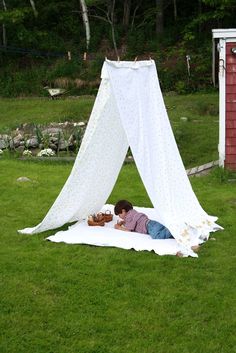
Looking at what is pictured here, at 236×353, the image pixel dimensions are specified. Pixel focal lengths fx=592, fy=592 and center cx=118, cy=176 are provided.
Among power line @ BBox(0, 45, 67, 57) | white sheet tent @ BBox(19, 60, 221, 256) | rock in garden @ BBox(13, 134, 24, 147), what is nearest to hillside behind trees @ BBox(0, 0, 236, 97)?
power line @ BBox(0, 45, 67, 57)

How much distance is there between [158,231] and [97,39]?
19.3m

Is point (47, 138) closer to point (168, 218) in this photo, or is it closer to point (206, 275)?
point (168, 218)

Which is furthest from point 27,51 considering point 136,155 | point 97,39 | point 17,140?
point 136,155

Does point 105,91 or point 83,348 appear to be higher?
point 105,91

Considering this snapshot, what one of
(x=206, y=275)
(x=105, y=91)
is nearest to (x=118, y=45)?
(x=105, y=91)

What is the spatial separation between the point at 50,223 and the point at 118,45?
18391 millimetres

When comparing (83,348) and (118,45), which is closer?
(83,348)

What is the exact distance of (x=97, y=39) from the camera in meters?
24.9

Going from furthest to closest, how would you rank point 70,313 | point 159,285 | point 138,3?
point 138,3 → point 159,285 → point 70,313

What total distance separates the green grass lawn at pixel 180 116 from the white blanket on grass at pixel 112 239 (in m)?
4.54

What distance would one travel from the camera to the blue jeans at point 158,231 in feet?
22.0

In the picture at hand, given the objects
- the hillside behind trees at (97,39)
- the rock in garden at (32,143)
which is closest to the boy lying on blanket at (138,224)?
the rock in garden at (32,143)

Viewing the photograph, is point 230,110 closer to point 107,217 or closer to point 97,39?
point 107,217

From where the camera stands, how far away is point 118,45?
24.5m
